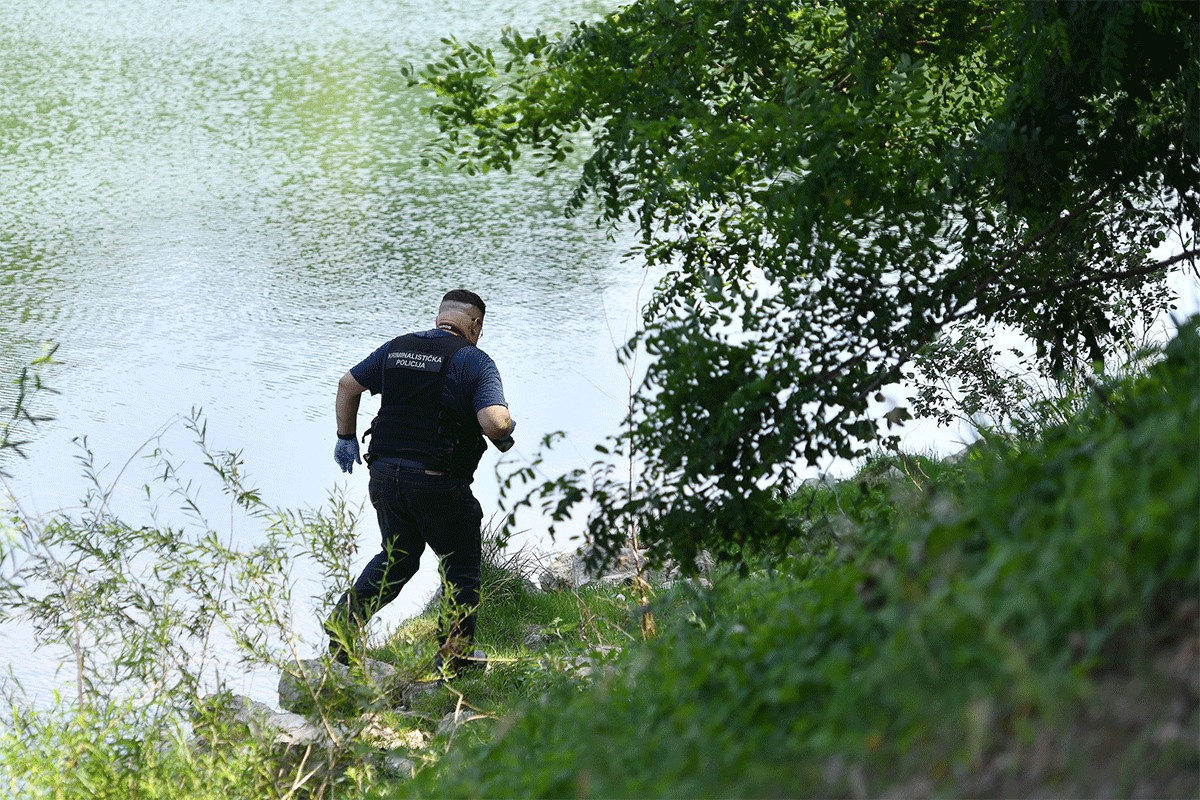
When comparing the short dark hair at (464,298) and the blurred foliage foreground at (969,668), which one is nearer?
the blurred foliage foreground at (969,668)

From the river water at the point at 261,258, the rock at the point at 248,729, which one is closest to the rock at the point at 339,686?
the rock at the point at 248,729

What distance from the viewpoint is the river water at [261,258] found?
11.8 m

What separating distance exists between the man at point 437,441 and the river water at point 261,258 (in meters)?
0.46

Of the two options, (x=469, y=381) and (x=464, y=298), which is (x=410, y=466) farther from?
(x=464, y=298)

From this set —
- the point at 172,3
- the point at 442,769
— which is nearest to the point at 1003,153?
the point at 442,769

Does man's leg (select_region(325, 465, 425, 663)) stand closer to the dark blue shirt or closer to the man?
the man

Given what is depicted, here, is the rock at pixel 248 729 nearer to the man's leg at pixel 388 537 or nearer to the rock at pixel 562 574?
the man's leg at pixel 388 537

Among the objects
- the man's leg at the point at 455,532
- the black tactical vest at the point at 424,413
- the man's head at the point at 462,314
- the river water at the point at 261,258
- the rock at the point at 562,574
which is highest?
the river water at the point at 261,258

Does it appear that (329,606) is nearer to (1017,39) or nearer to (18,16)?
(1017,39)

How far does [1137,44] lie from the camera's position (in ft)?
15.3

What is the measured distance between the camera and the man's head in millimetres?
7148

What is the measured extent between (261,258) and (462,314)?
401 inches

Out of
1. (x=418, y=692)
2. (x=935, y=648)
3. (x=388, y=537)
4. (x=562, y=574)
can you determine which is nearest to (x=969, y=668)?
(x=935, y=648)

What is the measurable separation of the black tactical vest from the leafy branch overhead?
5.49ft
